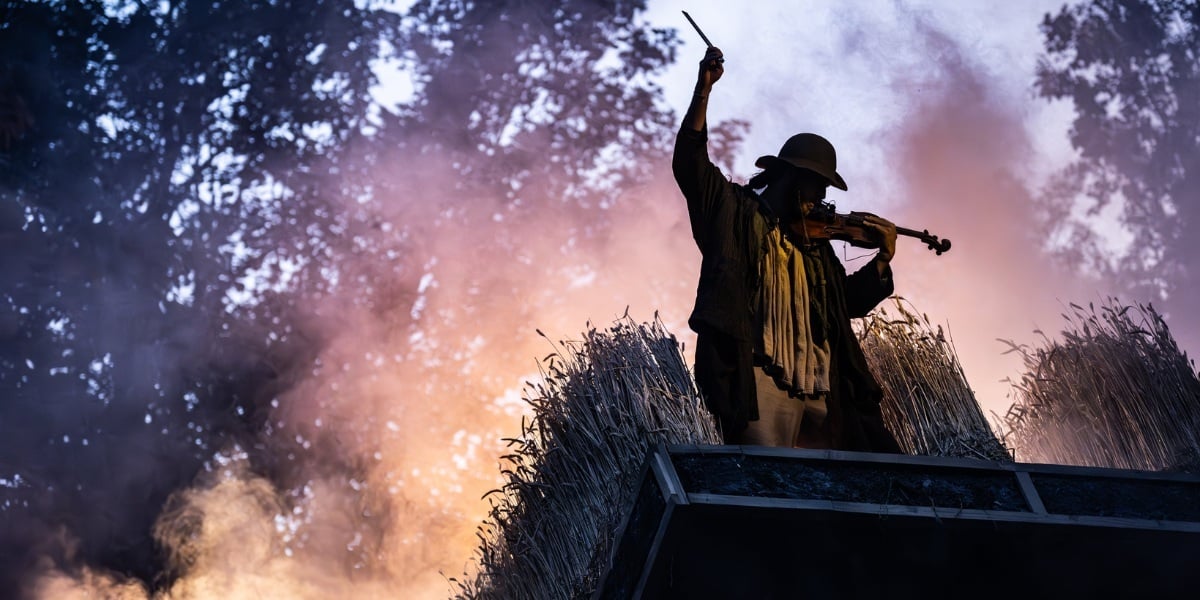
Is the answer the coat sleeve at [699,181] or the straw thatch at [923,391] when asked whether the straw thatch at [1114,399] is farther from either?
the coat sleeve at [699,181]

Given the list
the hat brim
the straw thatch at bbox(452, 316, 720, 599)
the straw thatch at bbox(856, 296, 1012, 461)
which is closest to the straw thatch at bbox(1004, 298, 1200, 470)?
the straw thatch at bbox(856, 296, 1012, 461)

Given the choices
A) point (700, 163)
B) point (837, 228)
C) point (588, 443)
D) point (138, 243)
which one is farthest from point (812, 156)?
point (138, 243)

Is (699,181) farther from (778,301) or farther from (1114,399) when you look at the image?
(1114,399)

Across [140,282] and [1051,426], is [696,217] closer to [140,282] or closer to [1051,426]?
[1051,426]

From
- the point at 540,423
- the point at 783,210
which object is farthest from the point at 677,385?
the point at 783,210

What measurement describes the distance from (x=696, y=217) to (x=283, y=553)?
343 inches

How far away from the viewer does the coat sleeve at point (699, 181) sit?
4.23 meters

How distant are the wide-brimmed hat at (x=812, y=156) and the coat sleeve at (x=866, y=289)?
1.08 feet

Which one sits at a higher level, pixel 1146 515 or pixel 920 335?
pixel 920 335

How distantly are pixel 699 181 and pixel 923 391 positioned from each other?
1.14 meters

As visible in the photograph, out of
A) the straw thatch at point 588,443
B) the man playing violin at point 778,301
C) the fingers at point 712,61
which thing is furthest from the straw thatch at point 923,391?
the fingers at point 712,61

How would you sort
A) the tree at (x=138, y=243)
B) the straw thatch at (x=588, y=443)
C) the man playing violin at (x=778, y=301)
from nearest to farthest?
the straw thatch at (x=588, y=443)
the man playing violin at (x=778, y=301)
the tree at (x=138, y=243)

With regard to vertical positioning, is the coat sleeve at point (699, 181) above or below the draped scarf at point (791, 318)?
above

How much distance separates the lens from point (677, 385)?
3920mm
